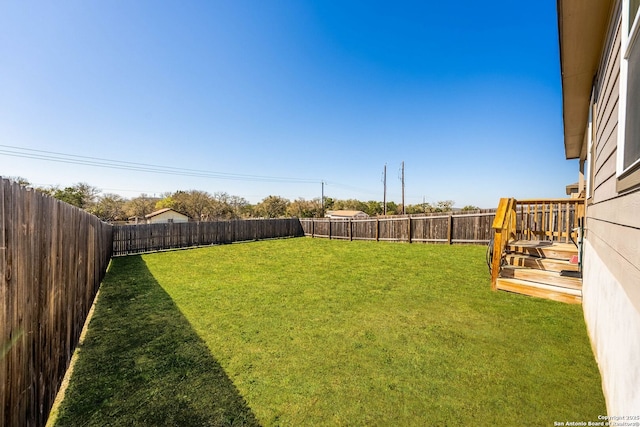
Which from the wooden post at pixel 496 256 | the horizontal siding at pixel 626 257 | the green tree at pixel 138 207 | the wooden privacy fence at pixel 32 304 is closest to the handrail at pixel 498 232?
the wooden post at pixel 496 256

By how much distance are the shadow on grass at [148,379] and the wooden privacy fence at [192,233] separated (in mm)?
8646

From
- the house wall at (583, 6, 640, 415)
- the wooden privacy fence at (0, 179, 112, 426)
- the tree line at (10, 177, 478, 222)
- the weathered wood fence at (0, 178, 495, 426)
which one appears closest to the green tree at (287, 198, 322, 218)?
the tree line at (10, 177, 478, 222)

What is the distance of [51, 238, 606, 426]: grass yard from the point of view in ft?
5.75

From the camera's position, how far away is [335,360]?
2.40 m

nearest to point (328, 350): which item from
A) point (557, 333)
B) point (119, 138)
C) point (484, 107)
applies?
point (557, 333)

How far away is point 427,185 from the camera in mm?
32531

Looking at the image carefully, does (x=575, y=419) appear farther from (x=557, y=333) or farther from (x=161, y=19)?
(x=161, y=19)

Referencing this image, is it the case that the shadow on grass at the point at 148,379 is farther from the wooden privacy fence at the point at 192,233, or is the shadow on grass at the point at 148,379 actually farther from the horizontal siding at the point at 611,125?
the wooden privacy fence at the point at 192,233

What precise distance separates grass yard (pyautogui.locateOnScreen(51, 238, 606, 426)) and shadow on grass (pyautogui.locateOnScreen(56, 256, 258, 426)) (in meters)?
0.01

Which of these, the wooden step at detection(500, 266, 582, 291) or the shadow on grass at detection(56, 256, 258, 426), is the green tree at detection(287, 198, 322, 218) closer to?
the wooden step at detection(500, 266, 582, 291)

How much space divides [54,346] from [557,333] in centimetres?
471

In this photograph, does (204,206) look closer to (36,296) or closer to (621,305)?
(36,296)

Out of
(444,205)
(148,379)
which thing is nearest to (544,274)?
(148,379)

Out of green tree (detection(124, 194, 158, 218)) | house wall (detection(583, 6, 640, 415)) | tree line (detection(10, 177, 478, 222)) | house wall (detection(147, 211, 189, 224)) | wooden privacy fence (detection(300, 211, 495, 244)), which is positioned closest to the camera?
house wall (detection(583, 6, 640, 415))
